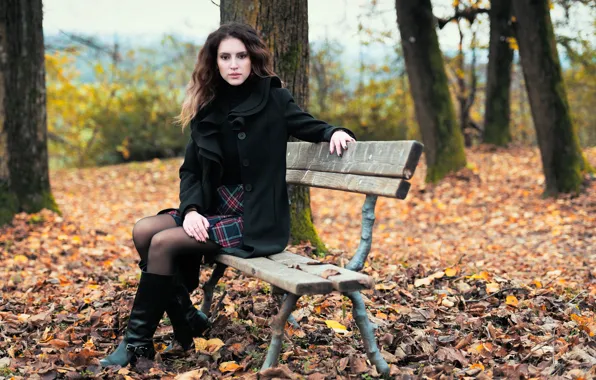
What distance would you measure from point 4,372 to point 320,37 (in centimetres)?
1325

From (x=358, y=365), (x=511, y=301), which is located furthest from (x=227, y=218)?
(x=511, y=301)

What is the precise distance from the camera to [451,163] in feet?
35.8

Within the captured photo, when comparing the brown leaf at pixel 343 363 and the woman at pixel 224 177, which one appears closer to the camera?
the brown leaf at pixel 343 363

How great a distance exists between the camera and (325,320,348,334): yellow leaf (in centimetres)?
342

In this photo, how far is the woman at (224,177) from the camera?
10.1 feet

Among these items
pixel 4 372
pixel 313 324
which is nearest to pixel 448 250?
pixel 313 324

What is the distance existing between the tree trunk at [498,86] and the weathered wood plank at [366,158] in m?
11.8

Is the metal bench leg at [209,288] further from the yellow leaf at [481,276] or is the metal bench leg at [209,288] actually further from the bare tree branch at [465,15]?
the bare tree branch at [465,15]

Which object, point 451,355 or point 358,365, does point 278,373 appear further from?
point 451,355

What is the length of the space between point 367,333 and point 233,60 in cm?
156

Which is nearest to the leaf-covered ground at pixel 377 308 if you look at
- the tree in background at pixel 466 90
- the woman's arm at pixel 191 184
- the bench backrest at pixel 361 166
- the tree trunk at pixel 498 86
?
the woman's arm at pixel 191 184

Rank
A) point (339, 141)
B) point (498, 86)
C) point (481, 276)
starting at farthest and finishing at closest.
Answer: point (498, 86), point (481, 276), point (339, 141)

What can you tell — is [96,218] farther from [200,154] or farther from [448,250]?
[200,154]

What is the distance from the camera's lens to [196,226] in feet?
10.2
